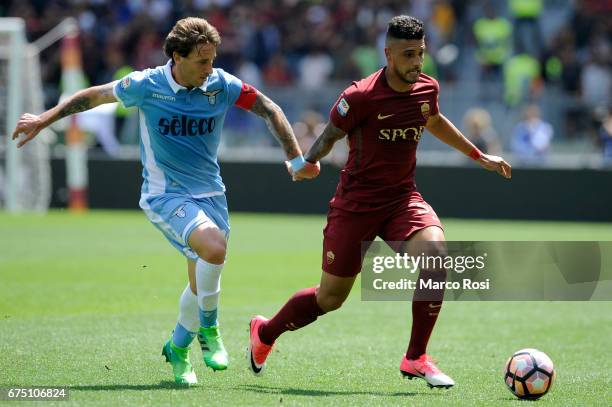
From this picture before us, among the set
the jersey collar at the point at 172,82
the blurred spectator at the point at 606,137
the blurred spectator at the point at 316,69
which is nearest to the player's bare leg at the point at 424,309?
the jersey collar at the point at 172,82

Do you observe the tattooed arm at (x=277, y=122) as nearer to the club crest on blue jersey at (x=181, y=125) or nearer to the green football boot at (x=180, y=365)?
the club crest on blue jersey at (x=181, y=125)

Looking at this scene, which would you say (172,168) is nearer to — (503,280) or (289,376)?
(289,376)

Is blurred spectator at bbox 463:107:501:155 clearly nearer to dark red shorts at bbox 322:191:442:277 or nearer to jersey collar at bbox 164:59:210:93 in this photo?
dark red shorts at bbox 322:191:442:277

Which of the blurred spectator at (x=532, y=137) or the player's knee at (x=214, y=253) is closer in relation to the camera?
the player's knee at (x=214, y=253)

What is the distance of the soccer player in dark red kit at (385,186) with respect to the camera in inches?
286

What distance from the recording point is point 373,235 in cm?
747

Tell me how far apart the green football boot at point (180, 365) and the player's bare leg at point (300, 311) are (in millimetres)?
462

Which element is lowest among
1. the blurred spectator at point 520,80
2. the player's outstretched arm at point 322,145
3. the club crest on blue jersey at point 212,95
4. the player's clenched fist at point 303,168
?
the blurred spectator at point 520,80

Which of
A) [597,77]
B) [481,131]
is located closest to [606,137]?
[597,77]

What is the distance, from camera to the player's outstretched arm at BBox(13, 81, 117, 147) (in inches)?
289

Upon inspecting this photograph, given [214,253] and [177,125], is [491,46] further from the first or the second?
[214,253]

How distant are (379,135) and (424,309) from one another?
1139 millimetres

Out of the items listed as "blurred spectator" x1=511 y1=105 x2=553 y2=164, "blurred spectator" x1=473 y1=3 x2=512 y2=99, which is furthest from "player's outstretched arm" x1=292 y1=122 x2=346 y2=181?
"blurred spectator" x1=473 y1=3 x2=512 y2=99

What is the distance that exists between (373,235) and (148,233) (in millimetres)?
12485
